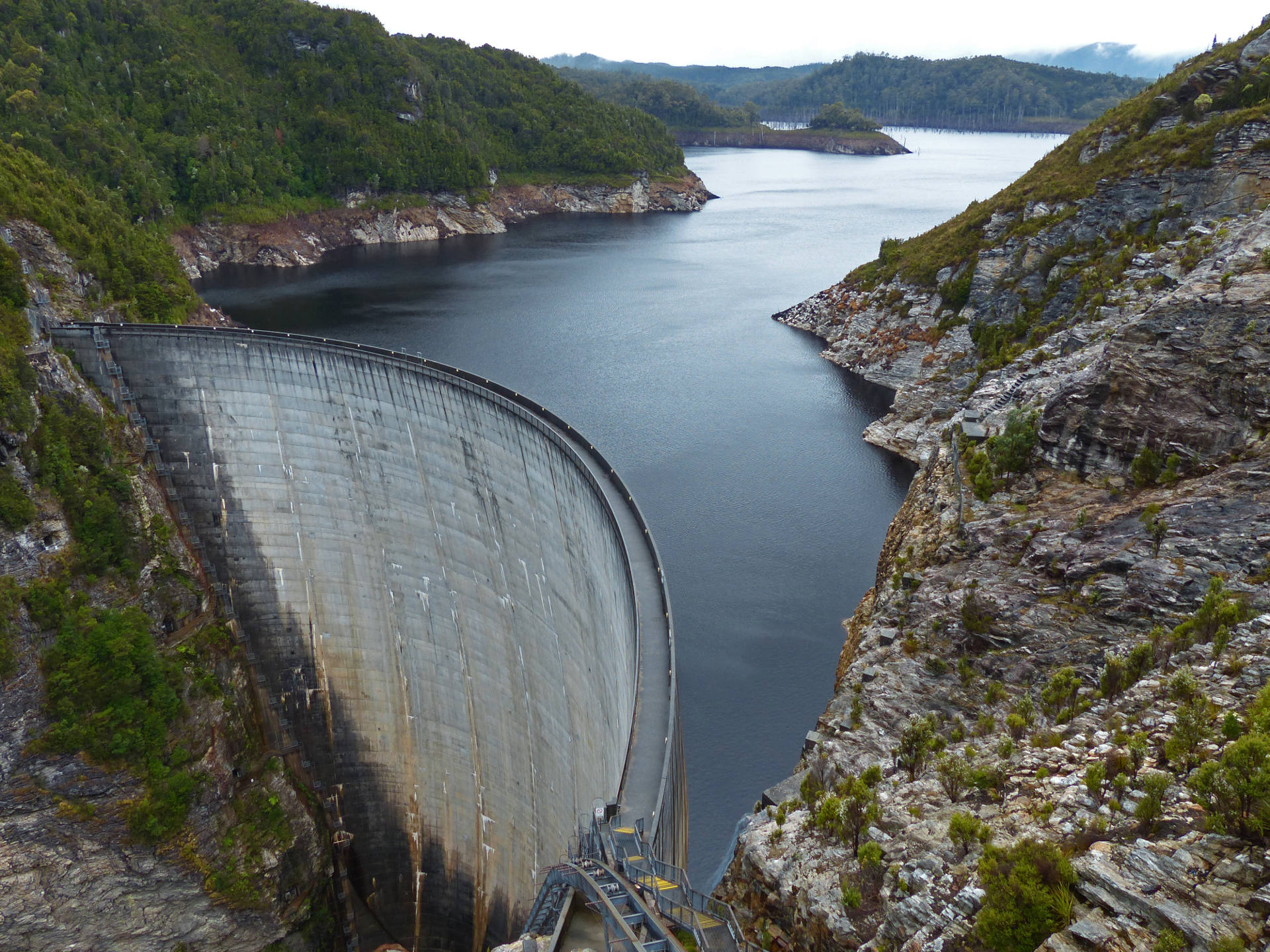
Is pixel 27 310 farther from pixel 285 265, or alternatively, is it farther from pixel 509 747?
pixel 285 265

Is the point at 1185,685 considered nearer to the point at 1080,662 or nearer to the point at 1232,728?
the point at 1232,728

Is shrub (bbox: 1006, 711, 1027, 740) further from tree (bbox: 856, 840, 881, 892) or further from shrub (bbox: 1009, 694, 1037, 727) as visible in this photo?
tree (bbox: 856, 840, 881, 892)

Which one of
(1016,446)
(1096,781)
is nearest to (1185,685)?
(1096,781)

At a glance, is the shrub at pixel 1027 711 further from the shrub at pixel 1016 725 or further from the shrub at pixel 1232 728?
the shrub at pixel 1232 728

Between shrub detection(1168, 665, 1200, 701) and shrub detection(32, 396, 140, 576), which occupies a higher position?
shrub detection(1168, 665, 1200, 701)

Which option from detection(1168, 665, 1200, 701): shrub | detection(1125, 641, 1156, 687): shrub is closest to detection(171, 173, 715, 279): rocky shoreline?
detection(1125, 641, 1156, 687): shrub

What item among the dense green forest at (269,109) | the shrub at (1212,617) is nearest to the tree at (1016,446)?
the shrub at (1212,617)
